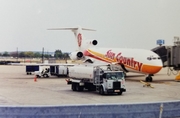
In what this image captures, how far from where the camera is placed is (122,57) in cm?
4656

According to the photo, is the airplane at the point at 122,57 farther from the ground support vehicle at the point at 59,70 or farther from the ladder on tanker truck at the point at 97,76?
the ladder on tanker truck at the point at 97,76

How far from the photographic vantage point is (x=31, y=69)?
59562mm

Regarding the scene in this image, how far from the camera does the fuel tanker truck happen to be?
96.4 ft

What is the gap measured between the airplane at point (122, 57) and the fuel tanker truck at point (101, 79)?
1039cm

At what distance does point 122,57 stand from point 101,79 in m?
17.1

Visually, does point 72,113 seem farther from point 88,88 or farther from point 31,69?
point 31,69

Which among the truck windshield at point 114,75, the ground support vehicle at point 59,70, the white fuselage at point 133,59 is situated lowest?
the ground support vehicle at point 59,70

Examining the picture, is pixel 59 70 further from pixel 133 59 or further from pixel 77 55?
pixel 133 59

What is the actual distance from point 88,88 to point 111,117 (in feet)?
58.1

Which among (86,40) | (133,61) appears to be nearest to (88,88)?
(133,61)

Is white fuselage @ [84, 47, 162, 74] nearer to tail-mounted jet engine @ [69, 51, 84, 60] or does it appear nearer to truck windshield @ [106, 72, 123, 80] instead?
tail-mounted jet engine @ [69, 51, 84, 60]

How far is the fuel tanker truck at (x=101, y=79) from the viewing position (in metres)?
29.4

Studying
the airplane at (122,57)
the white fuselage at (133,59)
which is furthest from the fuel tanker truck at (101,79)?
the white fuselage at (133,59)

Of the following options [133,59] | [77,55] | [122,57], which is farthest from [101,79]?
[77,55]
